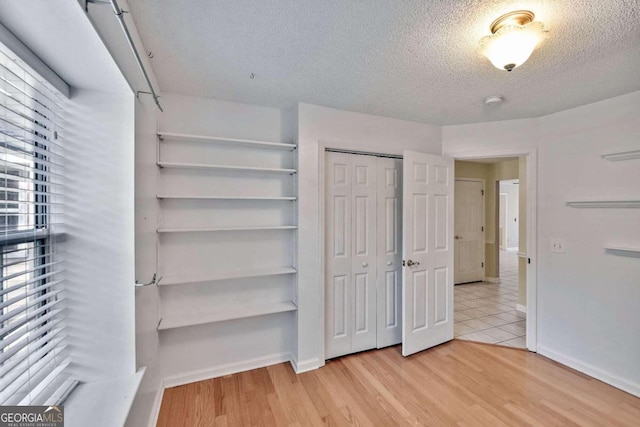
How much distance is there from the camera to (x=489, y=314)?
371cm

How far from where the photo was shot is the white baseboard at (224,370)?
85.9 inches

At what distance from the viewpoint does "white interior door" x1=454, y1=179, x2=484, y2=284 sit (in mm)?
5172

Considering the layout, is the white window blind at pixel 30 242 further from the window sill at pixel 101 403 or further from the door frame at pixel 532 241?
the door frame at pixel 532 241

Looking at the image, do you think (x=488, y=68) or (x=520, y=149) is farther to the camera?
(x=520, y=149)

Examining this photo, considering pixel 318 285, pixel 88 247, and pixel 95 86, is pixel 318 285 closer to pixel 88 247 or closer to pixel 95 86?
pixel 88 247

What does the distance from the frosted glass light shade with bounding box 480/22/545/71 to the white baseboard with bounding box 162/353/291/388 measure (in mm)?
2719

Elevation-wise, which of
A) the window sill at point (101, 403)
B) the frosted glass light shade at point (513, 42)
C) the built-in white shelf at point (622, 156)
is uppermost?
the frosted glass light shade at point (513, 42)

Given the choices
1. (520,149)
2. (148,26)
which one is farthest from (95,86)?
(520,149)

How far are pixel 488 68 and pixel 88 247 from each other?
8.36 ft

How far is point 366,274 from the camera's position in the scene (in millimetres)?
2713

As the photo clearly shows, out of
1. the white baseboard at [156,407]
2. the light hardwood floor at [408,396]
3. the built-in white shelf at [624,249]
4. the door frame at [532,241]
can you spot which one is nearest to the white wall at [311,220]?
the light hardwood floor at [408,396]

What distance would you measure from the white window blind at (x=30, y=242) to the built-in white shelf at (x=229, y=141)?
80cm

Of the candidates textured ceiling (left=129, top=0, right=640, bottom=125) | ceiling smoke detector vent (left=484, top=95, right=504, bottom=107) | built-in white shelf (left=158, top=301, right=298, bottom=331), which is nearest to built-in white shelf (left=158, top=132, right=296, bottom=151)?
textured ceiling (left=129, top=0, right=640, bottom=125)

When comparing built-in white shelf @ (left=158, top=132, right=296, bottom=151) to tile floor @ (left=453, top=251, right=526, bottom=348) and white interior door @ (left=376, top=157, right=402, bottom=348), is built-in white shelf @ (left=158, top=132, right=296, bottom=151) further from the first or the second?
tile floor @ (left=453, top=251, right=526, bottom=348)
